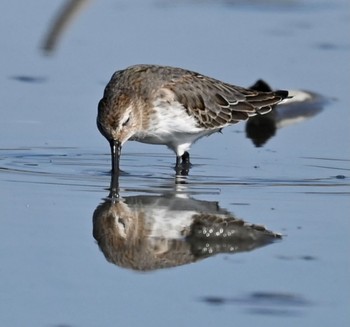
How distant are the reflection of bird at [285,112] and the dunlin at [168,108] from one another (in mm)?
591

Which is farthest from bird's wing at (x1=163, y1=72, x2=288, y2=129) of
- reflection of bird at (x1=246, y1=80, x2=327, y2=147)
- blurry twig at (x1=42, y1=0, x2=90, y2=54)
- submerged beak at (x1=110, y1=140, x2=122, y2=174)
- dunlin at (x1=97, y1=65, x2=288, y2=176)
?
blurry twig at (x1=42, y1=0, x2=90, y2=54)

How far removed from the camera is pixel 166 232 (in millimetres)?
8805

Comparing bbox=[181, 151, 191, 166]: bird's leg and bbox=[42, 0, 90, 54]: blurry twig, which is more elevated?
bbox=[42, 0, 90, 54]: blurry twig

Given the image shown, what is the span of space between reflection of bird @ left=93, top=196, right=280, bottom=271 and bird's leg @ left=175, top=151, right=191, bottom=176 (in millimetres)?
1242

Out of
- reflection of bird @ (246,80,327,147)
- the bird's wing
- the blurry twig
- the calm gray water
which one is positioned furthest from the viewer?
the blurry twig

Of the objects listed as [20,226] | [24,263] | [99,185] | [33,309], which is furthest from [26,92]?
[33,309]

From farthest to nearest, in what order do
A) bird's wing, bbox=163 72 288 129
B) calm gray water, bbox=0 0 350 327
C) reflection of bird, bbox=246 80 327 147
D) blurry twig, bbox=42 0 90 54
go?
blurry twig, bbox=42 0 90 54, reflection of bird, bbox=246 80 327 147, bird's wing, bbox=163 72 288 129, calm gray water, bbox=0 0 350 327

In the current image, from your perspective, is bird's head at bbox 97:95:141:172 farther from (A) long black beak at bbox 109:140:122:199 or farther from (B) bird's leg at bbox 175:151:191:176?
(B) bird's leg at bbox 175:151:191:176

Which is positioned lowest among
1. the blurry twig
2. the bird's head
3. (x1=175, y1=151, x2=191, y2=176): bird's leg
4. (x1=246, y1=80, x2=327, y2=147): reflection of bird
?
(x1=175, y1=151, x2=191, y2=176): bird's leg

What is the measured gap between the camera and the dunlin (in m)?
11.0

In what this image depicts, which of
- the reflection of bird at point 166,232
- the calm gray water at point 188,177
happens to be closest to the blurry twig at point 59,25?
the calm gray water at point 188,177

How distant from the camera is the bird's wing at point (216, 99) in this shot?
457 inches

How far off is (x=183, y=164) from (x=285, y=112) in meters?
2.40

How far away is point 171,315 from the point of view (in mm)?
7238
